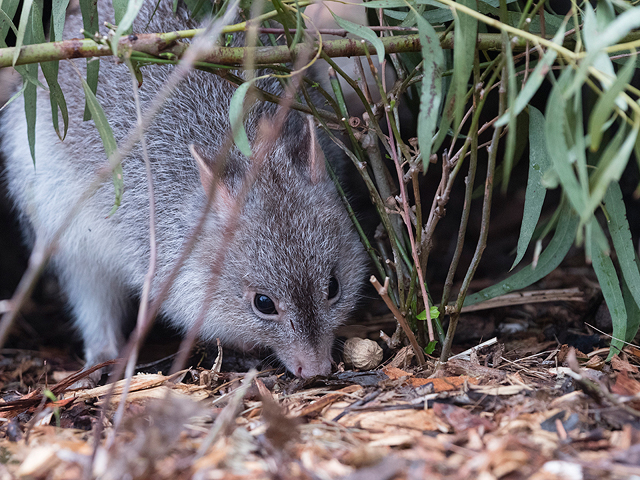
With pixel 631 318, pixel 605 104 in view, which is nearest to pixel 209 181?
pixel 605 104

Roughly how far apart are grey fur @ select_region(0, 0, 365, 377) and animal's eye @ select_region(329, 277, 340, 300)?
3 centimetres

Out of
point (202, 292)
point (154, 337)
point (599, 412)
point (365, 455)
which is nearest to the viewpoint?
point (365, 455)

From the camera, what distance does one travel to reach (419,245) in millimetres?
3422

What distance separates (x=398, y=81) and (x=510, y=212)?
3.28 meters

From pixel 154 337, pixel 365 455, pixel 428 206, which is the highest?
pixel 428 206

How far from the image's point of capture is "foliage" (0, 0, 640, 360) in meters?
2.32

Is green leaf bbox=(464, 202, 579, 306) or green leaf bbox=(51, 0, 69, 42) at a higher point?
green leaf bbox=(51, 0, 69, 42)

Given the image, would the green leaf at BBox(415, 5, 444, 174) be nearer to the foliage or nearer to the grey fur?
the foliage

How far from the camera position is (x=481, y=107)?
2.87m

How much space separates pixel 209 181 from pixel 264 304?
2.71 ft

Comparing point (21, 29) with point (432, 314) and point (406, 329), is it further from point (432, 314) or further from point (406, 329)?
point (432, 314)

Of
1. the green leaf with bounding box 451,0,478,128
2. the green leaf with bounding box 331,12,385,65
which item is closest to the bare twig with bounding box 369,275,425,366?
the green leaf with bounding box 451,0,478,128

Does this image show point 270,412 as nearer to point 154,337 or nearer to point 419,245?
point 419,245

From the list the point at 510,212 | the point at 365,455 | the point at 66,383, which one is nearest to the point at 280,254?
the point at 66,383
